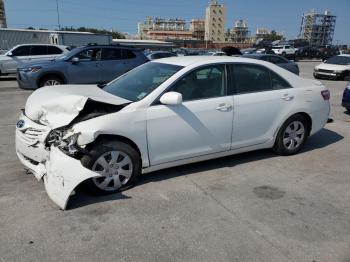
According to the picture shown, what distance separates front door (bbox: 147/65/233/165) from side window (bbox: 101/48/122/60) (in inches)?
315

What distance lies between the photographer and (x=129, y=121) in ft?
12.5

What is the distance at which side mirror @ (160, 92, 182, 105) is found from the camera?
388 cm

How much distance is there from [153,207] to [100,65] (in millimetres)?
8865

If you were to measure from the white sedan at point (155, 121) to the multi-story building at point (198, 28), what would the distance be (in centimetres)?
14025

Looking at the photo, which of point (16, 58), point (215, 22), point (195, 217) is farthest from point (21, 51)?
point (215, 22)

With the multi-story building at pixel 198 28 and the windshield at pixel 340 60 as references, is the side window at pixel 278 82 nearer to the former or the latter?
the windshield at pixel 340 60

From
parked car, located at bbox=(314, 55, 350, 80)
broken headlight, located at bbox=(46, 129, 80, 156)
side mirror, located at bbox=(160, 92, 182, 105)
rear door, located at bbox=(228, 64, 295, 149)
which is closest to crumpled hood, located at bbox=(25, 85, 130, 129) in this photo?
broken headlight, located at bbox=(46, 129, 80, 156)

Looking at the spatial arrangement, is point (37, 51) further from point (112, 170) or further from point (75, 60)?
point (112, 170)

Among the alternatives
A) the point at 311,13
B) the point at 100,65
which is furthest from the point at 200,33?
the point at 100,65

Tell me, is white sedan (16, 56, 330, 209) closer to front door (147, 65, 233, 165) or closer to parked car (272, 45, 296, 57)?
front door (147, 65, 233, 165)

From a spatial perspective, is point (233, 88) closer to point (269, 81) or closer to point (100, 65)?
point (269, 81)

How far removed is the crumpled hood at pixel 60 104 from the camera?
3754 millimetres

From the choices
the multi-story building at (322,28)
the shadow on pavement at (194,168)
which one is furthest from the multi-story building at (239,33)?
the shadow on pavement at (194,168)

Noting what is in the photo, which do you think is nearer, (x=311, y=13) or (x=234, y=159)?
(x=234, y=159)
